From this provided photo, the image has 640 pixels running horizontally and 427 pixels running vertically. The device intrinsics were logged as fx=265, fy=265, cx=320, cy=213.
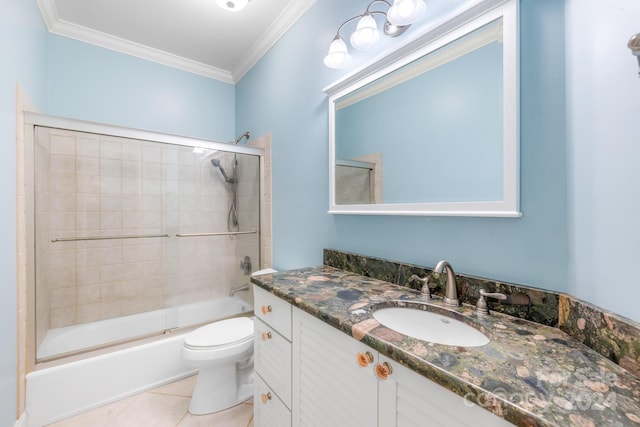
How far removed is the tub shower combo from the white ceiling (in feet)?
2.67

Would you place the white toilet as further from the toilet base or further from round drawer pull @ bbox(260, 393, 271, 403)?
round drawer pull @ bbox(260, 393, 271, 403)

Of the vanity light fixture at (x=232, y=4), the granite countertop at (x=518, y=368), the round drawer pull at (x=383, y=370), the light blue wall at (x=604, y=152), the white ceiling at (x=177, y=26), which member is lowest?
the round drawer pull at (x=383, y=370)

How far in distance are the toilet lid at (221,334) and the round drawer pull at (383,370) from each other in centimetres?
117

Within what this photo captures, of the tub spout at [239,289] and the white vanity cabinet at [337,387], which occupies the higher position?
the white vanity cabinet at [337,387]

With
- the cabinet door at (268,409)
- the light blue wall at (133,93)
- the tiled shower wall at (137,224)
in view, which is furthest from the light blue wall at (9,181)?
the cabinet door at (268,409)

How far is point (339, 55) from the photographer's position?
139 centimetres

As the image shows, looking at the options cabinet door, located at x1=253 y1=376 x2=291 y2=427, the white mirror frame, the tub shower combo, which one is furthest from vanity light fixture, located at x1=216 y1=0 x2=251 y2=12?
cabinet door, located at x1=253 y1=376 x2=291 y2=427

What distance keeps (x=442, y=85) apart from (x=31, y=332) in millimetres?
2472

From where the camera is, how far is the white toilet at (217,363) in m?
1.52

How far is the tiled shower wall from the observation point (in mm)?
1992

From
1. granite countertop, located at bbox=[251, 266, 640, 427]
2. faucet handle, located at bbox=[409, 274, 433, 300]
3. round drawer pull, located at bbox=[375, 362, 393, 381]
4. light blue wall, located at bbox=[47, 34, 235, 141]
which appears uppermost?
light blue wall, located at bbox=[47, 34, 235, 141]

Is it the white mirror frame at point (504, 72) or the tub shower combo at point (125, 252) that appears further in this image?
the tub shower combo at point (125, 252)

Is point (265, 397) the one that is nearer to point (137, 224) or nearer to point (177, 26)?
point (137, 224)

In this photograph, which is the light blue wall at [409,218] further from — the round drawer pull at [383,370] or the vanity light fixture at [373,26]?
the round drawer pull at [383,370]
